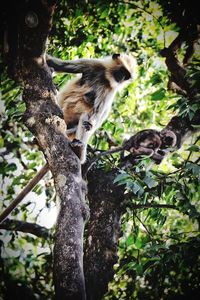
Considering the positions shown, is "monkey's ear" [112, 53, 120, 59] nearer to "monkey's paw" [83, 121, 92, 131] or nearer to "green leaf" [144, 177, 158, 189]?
"monkey's paw" [83, 121, 92, 131]

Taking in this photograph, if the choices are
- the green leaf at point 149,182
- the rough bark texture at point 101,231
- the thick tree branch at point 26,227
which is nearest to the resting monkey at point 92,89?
the rough bark texture at point 101,231

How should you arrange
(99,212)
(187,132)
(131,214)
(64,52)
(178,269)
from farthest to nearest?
(64,52)
(187,132)
(131,214)
(99,212)
(178,269)

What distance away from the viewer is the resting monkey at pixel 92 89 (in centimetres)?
303

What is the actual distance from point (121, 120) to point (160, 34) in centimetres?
94

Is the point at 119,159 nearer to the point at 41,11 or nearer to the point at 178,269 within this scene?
the point at 178,269

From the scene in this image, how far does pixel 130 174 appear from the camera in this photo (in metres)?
2.03

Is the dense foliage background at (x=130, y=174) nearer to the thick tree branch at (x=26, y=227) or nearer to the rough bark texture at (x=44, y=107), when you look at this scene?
the thick tree branch at (x=26, y=227)

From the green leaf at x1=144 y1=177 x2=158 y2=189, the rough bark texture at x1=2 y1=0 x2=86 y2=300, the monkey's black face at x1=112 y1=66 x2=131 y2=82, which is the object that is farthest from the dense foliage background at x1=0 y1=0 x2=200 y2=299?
the rough bark texture at x1=2 y1=0 x2=86 y2=300

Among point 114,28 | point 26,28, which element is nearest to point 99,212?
point 26,28

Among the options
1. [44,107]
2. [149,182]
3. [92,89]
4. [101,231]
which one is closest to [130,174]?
[149,182]

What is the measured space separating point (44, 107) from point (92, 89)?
65.3 inches

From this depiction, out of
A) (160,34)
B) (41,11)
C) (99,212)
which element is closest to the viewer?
(41,11)

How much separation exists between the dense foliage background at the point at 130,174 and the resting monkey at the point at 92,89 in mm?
112

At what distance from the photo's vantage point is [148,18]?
3.11 m
